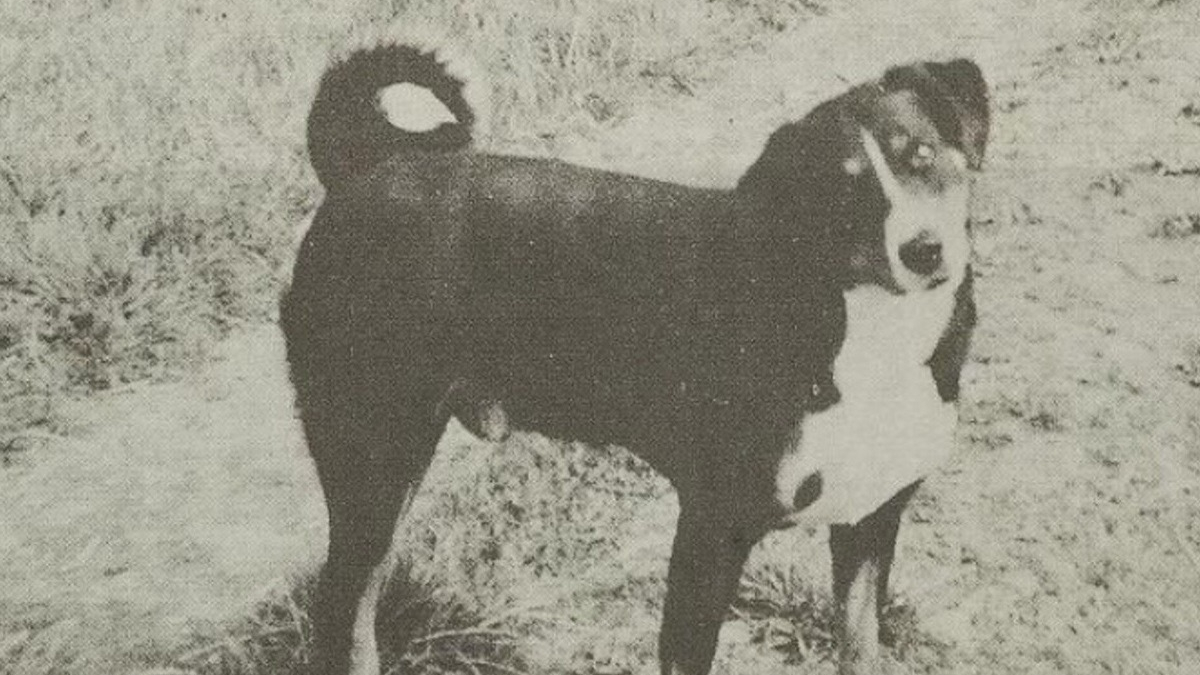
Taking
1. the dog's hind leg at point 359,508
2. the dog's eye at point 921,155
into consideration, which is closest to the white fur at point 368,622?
the dog's hind leg at point 359,508

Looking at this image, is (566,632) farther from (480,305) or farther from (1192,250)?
(1192,250)

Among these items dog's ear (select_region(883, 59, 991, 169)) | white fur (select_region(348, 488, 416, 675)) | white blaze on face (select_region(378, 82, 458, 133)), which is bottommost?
white fur (select_region(348, 488, 416, 675))

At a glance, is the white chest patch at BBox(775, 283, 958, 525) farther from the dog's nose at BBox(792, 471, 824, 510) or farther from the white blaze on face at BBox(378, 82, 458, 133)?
the white blaze on face at BBox(378, 82, 458, 133)

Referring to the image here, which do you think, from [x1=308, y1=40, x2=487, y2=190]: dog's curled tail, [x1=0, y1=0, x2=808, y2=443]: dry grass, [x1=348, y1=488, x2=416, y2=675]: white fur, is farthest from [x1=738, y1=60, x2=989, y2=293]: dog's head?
[x1=0, y1=0, x2=808, y2=443]: dry grass

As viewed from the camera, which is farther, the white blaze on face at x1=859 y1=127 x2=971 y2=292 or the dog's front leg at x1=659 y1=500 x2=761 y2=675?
the dog's front leg at x1=659 y1=500 x2=761 y2=675

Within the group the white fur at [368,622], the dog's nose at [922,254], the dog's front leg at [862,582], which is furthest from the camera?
the white fur at [368,622]

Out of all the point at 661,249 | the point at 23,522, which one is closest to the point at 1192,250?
the point at 661,249

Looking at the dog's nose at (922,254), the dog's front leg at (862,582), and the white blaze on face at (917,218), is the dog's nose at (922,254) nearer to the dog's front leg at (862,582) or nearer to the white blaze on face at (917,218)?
the white blaze on face at (917,218)
